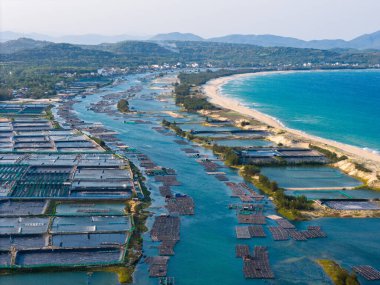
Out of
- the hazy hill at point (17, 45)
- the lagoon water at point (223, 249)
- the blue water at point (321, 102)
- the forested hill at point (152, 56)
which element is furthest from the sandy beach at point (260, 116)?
the hazy hill at point (17, 45)

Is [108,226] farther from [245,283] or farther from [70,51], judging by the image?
[70,51]

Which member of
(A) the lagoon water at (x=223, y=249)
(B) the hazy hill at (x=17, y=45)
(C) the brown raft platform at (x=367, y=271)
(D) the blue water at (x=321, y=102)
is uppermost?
(B) the hazy hill at (x=17, y=45)

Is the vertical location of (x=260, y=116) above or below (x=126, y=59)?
below

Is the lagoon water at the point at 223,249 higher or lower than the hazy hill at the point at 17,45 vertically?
lower

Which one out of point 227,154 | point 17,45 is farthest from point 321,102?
point 17,45

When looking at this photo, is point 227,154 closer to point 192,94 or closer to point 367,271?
point 367,271

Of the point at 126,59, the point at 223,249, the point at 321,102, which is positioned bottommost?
the point at 321,102

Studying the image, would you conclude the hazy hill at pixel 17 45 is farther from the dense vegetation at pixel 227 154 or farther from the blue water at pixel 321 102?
the dense vegetation at pixel 227 154
